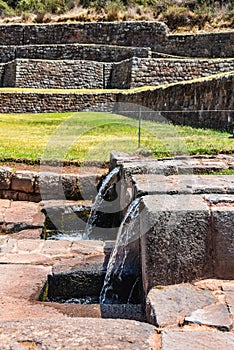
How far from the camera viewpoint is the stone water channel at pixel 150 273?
8.42 feet

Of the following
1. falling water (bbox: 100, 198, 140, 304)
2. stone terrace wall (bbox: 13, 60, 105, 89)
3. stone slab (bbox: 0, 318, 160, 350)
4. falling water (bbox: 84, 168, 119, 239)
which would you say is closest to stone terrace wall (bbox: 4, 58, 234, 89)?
stone terrace wall (bbox: 13, 60, 105, 89)

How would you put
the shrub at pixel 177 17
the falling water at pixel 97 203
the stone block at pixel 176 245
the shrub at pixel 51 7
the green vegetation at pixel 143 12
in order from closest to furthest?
1. the stone block at pixel 176 245
2. the falling water at pixel 97 203
3. the green vegetation at pixel 143 12
4. the shrub at pixel 177 17
5. the shrub at pixel 51 7

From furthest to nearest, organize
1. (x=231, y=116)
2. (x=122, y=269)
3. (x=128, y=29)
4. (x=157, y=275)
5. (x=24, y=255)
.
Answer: (x=128, y=29) → (x=231, y=116) → (x=24, y=255) → (x=122, y=269) → (x=157, y=275)

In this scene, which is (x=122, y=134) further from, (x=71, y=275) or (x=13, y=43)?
(x=13, y=43)

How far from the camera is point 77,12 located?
1185 inches

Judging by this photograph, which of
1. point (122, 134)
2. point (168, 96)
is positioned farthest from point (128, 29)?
point (122, 134)

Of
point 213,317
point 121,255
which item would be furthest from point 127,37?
point 213,317

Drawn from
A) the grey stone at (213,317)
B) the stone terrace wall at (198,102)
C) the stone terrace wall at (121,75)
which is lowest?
the stone terrace wall at (121,75)

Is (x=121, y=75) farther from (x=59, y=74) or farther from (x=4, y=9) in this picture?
(x=4, y=9)

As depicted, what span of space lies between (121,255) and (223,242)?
1.18 meters

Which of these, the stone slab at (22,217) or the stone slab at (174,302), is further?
the stone slab at (22,217)

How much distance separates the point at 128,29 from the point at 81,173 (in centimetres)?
1999

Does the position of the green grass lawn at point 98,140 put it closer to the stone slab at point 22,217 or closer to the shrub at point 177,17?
the stone slab at point 22,217

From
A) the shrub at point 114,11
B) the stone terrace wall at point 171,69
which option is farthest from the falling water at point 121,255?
the shrub at point 114,11
